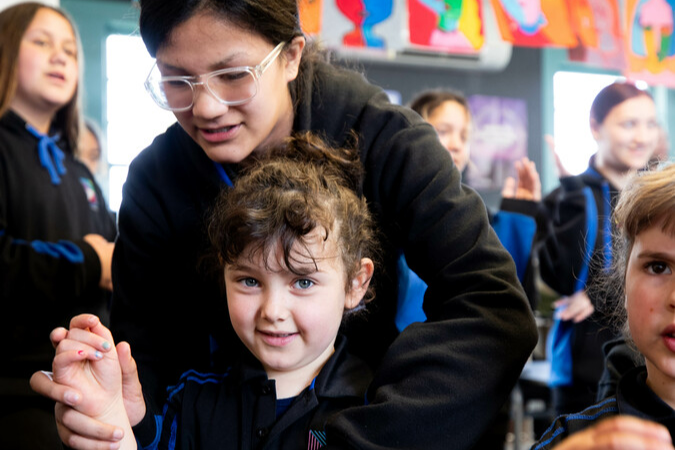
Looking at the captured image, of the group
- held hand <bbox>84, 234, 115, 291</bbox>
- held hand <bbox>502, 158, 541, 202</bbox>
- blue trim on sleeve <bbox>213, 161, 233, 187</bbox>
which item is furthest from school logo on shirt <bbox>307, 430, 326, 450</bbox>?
held hand <bbox>502, 158, 541, 202</bbox>

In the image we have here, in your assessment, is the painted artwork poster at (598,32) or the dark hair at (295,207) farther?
the painted artwork poster at (598,32)

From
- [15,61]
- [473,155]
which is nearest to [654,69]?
[473,155]

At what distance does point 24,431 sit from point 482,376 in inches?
42.0

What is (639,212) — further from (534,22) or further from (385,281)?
(534,22)

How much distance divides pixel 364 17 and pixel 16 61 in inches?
67.5

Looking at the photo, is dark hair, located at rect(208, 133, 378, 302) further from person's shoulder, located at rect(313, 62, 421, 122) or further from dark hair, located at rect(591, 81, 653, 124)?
dark hair, located at rect(591, 81, 653, 124)

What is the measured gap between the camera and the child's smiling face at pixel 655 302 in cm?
106

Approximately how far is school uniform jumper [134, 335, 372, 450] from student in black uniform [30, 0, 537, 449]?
93 millimetres

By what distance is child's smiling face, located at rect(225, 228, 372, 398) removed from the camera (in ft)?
4.19

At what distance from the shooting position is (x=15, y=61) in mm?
2135

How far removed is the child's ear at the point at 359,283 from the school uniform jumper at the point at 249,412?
93mm

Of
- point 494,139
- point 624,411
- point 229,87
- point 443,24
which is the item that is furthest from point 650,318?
point 494,139

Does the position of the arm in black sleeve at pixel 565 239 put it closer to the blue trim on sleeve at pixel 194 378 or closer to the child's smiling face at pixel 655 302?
the child's smiling face at pixel 655 302

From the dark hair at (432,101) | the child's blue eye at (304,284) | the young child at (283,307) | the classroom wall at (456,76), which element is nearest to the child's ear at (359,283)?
the young child at (283,307)
